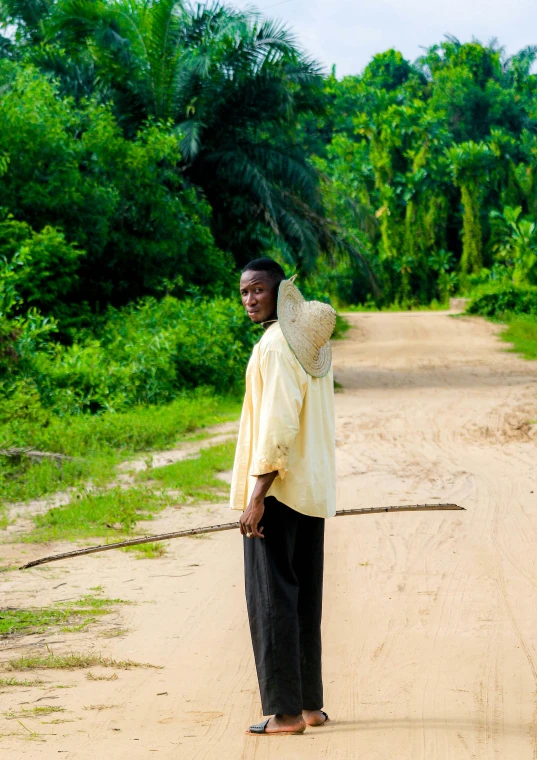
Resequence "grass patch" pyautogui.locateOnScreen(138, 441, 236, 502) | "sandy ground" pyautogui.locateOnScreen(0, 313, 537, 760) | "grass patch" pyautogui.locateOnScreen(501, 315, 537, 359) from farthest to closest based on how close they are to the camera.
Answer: "grass patch" pyautogui.locateOnScreen(501, 315, 537, 359)
"grass patch" pyautogui.locateOnScreen(138, 441, 236, 502)
"sandy ground" pyautogui.locateOnScreen(0, 313, 537, 760)

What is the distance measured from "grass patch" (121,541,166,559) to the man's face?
325cm

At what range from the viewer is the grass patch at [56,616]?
486 cm

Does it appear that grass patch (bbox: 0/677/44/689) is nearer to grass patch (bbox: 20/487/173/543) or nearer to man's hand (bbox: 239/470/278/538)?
man's hand (bbox: 239/470/278/538)

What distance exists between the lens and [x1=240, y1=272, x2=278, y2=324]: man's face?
357 cm

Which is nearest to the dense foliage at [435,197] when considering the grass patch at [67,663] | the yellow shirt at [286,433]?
the grass patch at [67,663]

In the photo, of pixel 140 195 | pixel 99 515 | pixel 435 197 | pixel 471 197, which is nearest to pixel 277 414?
pixel 99 515

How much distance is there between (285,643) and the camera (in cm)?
343

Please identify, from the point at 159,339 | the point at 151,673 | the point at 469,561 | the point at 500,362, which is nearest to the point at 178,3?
the point at 159,339

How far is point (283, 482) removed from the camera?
3424 mm

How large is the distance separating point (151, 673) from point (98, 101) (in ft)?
49.4

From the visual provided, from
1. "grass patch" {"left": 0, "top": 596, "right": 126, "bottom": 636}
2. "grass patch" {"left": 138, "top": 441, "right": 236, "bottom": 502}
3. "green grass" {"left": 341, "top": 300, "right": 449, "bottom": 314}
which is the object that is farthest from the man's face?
"green grass" {"left": 341, "top": 300, "right": 449, "bottom": 314}

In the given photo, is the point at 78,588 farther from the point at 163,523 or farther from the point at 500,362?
the point at 500,362

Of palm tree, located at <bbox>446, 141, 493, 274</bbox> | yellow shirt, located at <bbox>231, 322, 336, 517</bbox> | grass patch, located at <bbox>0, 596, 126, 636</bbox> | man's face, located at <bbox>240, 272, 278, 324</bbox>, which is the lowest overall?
grass patch, located at <bbox>0, 596, 126, 636</bbox>

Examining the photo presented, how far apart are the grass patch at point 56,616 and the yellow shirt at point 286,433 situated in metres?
1.85
